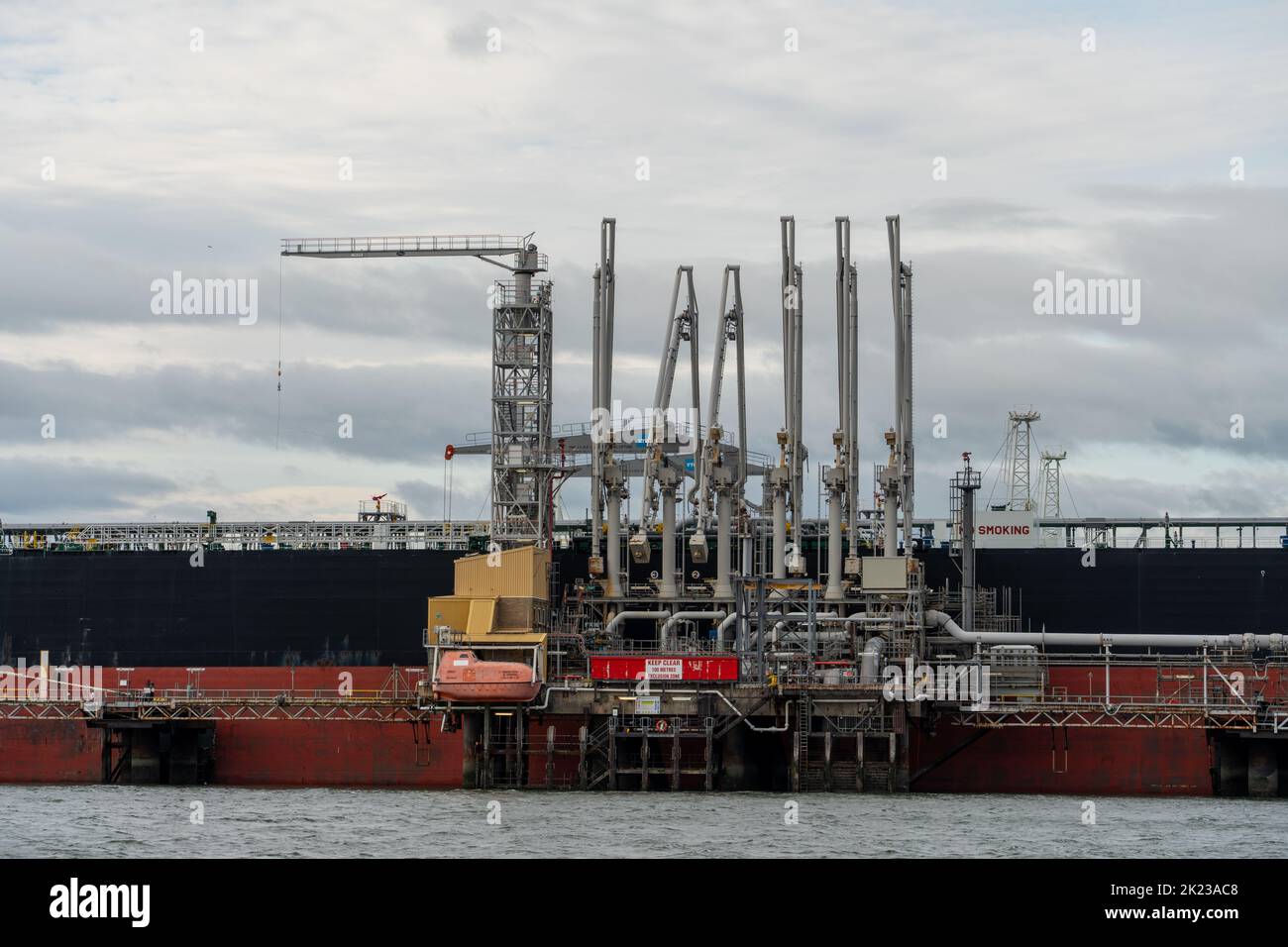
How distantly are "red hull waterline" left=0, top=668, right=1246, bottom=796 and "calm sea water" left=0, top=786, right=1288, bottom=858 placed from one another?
396 cm

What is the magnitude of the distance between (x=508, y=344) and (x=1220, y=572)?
30.2 meters

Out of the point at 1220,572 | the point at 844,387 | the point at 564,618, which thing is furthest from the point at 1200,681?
the point at 564,618

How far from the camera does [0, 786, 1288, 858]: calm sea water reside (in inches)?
1788

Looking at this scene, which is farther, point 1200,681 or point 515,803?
point 1200,681

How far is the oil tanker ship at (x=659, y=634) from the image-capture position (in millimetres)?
65625


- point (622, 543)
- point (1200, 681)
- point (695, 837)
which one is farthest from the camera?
point (622, 543)

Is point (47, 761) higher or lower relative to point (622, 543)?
lower
